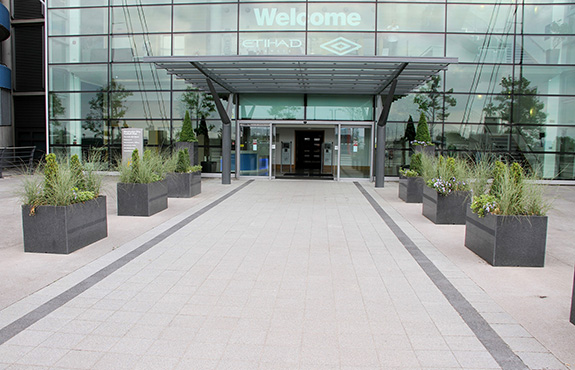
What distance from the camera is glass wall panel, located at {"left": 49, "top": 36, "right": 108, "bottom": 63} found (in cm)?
1952

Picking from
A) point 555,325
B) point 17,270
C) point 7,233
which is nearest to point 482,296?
point 555,325

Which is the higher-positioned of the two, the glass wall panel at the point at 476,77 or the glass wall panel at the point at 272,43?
the glass wall panel at the point at 272,43

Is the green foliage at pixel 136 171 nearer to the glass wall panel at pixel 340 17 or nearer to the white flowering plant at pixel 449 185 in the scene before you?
the white flowering plant at pixel 449 185

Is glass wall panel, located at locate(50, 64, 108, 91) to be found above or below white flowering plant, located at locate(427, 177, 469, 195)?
above

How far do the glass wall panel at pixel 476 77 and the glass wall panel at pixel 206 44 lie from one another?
913cm

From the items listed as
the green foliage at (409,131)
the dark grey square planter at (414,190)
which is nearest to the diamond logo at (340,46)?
the green foliage at (409,131)

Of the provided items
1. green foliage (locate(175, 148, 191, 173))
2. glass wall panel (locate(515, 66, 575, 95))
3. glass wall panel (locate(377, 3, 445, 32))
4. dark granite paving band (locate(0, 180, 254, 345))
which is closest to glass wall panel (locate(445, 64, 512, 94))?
glass wall panel (locate(515, 66, 575, 95))

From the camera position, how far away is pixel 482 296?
4.75 meters

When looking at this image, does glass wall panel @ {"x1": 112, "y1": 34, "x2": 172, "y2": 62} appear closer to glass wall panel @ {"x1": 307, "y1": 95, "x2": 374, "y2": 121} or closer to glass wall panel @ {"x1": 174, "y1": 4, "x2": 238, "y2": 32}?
glass wall panel @ {"x1": 174, "y1": 4, "x2": 238, "y2": 32}

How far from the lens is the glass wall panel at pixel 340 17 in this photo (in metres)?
18.3

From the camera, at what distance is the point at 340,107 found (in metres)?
19.2

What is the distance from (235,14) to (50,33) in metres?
8.51

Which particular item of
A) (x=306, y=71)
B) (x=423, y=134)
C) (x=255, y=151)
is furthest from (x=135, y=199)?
(x=423, y=134)

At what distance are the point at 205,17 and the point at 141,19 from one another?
2918 millimetres
